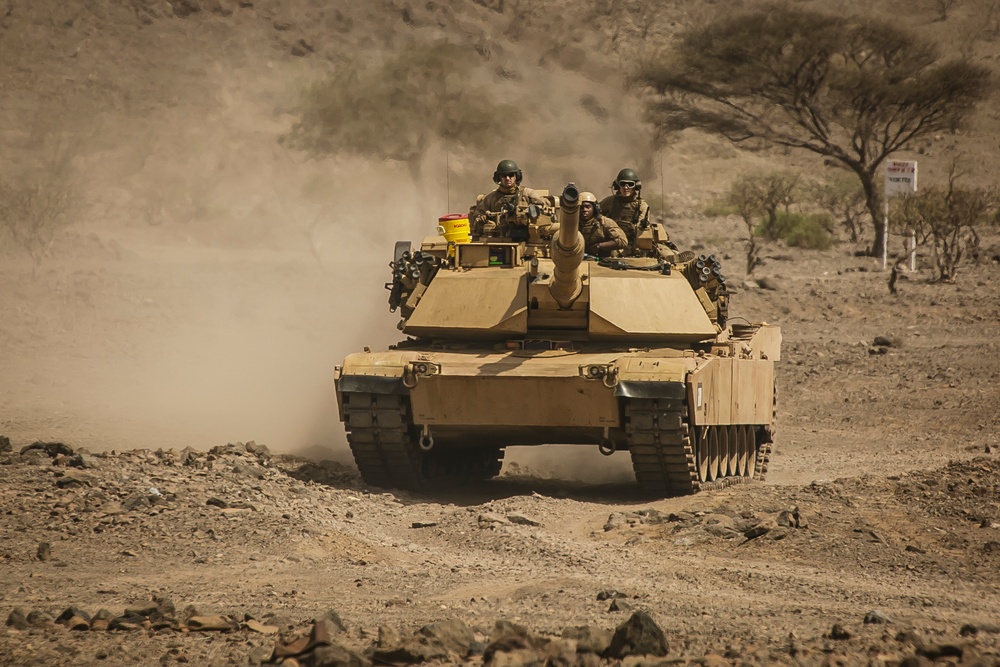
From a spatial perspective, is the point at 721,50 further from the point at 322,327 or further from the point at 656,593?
the point at 656,593

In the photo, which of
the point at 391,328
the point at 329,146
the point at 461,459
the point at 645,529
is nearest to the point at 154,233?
→ the point at 329,146

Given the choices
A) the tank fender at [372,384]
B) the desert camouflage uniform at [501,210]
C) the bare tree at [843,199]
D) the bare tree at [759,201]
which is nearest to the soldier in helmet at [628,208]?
the desert camouflage uniform at [501,210]

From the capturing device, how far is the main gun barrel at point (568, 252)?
13.0m

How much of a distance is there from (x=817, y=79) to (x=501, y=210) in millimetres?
26516

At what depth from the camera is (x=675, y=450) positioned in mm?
14000

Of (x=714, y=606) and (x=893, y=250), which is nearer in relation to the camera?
(x=714, y=606)

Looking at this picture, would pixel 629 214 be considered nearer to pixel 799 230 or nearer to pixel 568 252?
pixel 568 252

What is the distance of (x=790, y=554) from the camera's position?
11.0 m

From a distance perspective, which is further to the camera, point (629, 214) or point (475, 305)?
point (629, 214)

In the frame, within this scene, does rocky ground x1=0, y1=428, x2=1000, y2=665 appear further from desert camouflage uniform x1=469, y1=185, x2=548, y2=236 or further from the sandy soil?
desert camouflage uniform x1=469, y1=185, x2=548, y2=236

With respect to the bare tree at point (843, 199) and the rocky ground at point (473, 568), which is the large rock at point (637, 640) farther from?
the bare tree at point (843, 199)

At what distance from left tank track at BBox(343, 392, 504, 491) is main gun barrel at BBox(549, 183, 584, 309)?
173 centimetres

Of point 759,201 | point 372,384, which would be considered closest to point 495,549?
point 372,384

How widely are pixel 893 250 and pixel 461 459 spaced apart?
27.4 m
